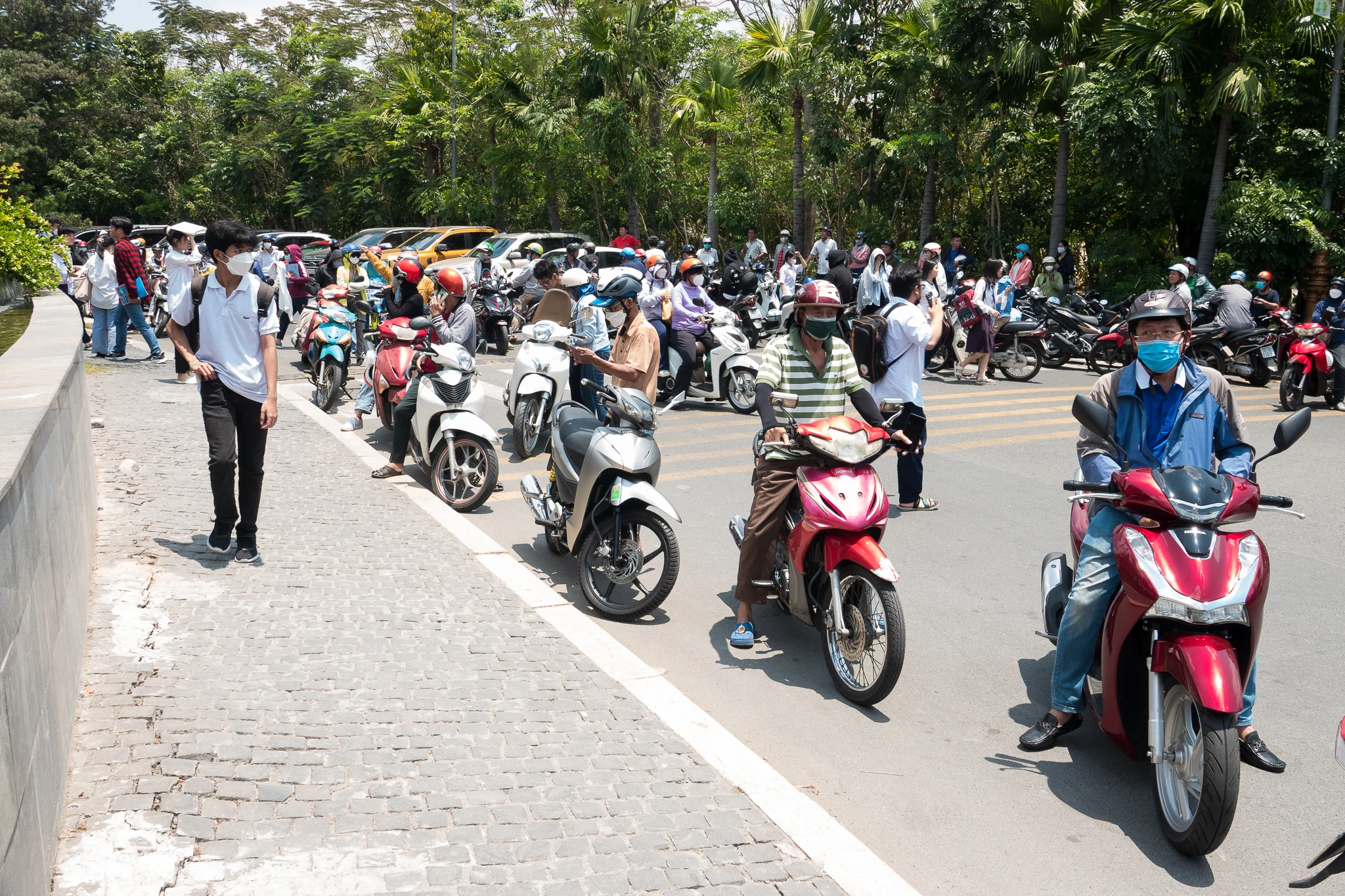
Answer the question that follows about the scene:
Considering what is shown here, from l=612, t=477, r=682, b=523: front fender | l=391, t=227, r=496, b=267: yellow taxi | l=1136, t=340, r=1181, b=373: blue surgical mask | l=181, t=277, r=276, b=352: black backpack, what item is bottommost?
l=612, t=477, r=682, b=523: front fender

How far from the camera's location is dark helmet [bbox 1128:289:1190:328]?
4.38m

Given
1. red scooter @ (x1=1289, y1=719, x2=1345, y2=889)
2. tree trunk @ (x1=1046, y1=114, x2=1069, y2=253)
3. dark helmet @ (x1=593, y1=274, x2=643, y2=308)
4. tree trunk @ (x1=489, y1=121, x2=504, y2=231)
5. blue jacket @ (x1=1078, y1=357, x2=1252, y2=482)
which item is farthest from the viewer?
tree trunk @ (x1=489, y1=121, x2=504, y2=231)

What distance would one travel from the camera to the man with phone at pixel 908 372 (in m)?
8.39

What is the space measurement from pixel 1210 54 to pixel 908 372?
14.0 m

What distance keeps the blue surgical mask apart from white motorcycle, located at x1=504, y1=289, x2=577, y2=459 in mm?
6419

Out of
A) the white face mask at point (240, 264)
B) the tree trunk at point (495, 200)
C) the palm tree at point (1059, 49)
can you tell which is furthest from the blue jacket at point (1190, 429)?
the tree trunk at point (495, 200)

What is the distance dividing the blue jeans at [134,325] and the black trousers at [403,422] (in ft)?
24.8

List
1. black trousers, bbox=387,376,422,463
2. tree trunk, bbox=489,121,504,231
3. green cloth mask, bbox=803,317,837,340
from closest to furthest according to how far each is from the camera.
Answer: green cloth mask, bbox=803,317,837,340 < black trousers, bbox=387,376,422,463 < tree trunk, bbox=489,121,504,231

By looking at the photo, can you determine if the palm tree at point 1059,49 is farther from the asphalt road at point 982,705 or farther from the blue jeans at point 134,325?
the blue jeans at point 134,325

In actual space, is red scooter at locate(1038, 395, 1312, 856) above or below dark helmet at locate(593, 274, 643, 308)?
below

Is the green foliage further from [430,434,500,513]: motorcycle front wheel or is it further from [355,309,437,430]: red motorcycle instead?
[430,434,500,513]: motorcycle front wheel

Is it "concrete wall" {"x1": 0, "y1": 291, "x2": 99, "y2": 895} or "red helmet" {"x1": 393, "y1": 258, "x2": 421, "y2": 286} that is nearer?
"concrete wall" {"x1": 0, "y1": 291, "x2": 99, "y2": 895}

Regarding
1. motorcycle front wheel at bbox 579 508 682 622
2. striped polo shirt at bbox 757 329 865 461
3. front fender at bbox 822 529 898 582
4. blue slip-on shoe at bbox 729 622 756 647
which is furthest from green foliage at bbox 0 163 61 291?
front fender at bbox 822 529 898 582

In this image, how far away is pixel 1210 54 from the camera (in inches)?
744
